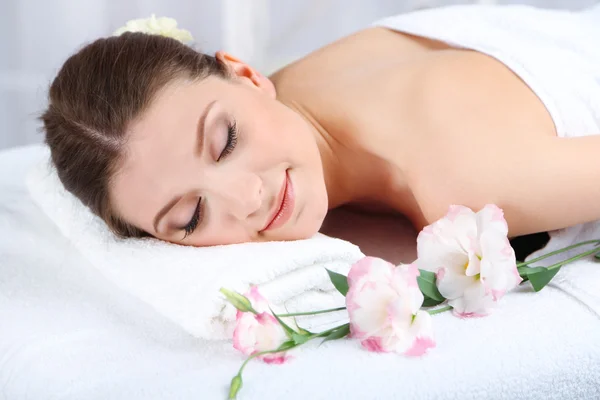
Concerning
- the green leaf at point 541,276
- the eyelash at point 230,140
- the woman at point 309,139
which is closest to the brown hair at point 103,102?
the woman at point 309,139

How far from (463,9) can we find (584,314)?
77 centimetres

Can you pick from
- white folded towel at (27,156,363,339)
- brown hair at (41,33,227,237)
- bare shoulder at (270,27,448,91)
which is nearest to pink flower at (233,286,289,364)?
white folded towel at (27,156,363,339)

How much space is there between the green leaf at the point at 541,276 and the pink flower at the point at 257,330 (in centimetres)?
35

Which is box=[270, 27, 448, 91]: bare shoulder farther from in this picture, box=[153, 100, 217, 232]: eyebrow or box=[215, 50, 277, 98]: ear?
box=[153, 100, 217, 232]: eyebrow

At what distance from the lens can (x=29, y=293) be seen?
108cm

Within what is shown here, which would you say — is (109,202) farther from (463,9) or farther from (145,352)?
(463,9)

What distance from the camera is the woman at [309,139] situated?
1.05m

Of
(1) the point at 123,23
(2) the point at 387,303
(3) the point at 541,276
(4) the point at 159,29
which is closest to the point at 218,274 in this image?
(2) the point at 387,303

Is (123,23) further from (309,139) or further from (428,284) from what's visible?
(428,284)

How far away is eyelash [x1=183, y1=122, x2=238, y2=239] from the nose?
0.04 metres

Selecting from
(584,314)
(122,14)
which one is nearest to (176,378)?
(584,314)

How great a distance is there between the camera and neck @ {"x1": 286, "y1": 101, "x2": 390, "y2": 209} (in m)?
1.25

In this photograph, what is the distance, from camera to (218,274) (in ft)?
3.10

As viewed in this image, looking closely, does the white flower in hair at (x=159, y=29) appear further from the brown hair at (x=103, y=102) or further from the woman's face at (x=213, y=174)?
the woman's face at (x=213, y=174)
